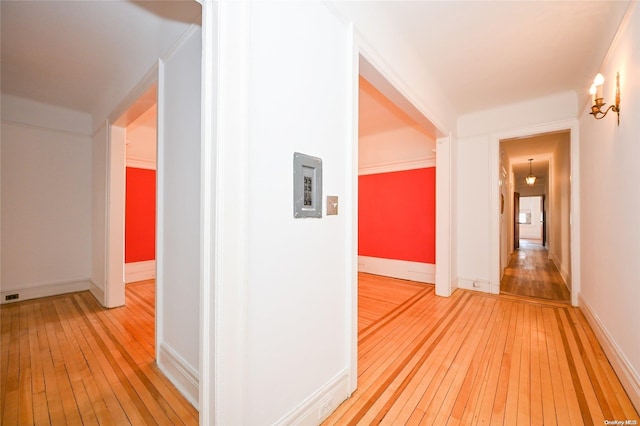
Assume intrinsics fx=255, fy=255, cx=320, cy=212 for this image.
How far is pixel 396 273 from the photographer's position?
482cm

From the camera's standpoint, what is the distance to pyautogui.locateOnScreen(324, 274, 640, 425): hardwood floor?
59.8 inches

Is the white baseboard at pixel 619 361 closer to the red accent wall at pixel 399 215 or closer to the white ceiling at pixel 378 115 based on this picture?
the red accent wall at pixel 399 215

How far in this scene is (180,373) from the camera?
174 cm

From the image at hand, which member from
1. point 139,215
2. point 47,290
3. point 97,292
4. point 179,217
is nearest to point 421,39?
point 179,217

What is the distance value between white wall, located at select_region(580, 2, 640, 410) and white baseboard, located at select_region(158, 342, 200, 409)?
2.71m

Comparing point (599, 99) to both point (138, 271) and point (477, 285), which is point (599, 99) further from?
point (138, 271)

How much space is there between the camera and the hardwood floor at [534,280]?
3.89 metres

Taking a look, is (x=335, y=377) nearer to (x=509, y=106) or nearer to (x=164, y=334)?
(x=164, y=334)

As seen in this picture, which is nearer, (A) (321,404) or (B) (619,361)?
(A) (321,404)

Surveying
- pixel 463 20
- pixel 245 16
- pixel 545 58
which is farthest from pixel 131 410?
pixel 545 58

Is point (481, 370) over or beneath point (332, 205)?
beneath

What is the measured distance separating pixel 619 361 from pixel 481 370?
0.97 meters

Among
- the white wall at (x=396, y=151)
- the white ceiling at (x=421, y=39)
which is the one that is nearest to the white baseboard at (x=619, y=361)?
the white ceiling at (x=421, y=39)

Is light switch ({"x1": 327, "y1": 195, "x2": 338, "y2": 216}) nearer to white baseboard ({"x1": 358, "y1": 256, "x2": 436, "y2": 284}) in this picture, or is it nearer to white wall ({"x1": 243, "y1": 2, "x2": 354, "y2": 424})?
white wall ({"x1": 243, "y1": 2, "x2": 354, "y2": 424})
